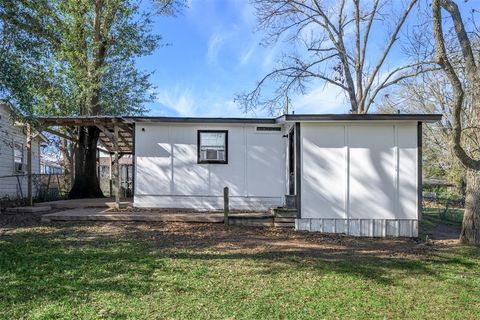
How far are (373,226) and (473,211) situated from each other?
2243mm

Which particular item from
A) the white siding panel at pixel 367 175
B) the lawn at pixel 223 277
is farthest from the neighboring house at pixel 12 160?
the white siding panel at pixel 367 175

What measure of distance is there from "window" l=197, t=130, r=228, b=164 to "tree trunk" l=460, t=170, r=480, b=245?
614 cm

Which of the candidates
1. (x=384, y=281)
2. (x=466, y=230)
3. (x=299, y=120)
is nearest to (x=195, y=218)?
Answer: (x=299, y=120)

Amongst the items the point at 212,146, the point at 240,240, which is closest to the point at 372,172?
the point at 240,240

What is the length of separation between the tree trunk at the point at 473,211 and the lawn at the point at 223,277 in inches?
19.7

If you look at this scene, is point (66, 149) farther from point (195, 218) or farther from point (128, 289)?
point (128, 289)

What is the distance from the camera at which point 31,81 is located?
803 centimetres

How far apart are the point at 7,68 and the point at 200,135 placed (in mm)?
5407

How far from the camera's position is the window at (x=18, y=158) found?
16.0m

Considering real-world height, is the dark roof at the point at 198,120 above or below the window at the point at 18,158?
above

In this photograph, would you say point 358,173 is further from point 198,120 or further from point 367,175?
point 198,120

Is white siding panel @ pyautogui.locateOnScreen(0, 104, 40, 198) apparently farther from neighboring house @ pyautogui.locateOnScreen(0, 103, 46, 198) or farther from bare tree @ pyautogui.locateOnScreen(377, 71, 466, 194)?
bare tree @ pyautogui.locateOnScreen(377, 71, 466, 194)

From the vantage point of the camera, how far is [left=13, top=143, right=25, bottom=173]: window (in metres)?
16.0

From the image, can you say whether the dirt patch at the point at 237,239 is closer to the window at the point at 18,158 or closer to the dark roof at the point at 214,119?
the dark roof at the point at 214,119
